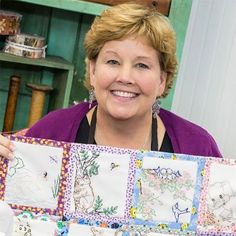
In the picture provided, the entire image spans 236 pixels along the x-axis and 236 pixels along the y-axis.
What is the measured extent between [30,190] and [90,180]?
15cm

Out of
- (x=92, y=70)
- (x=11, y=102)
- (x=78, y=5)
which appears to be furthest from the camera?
(x=11, y=102)

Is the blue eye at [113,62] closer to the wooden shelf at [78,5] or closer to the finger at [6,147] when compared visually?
the finger at [6,147]

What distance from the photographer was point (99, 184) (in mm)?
1438

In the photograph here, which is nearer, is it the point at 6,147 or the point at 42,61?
the point at 6,147

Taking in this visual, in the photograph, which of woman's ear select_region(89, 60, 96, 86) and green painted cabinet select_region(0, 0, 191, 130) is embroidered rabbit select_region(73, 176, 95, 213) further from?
green painted cabinet select_region(0, 0, 191, 130)

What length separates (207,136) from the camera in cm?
161

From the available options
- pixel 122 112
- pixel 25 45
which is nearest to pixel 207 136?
pixel 122 112

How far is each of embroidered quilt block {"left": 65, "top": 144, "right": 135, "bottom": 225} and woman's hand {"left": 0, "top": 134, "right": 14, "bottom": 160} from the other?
15 cm

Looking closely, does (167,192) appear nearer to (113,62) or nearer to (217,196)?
(217,196)

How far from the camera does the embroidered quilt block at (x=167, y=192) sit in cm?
144

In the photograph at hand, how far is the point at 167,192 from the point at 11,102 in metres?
0.94

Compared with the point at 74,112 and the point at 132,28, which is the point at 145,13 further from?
the point at 74,112

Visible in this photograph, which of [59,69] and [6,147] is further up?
[59,69]

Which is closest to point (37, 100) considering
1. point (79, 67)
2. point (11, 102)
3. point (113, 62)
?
point (11, 102)
